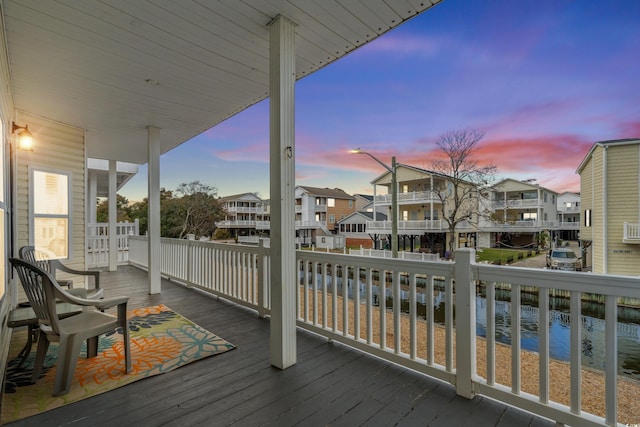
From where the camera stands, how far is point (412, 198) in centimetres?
1712

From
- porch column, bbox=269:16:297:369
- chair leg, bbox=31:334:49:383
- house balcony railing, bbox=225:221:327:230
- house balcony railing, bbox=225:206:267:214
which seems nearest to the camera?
chair leg, bbox=31:334:49:383

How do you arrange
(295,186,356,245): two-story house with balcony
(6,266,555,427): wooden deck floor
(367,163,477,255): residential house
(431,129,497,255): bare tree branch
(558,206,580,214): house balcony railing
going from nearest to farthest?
1. (6,266,555,427): wooden deck floor
2. (558,206,580,214): house balcony railing
3. (431,129,497,255): bare tree branch
4. (367,163,477,255): residential house
5. (295,186,356,245): two-story house with balcony

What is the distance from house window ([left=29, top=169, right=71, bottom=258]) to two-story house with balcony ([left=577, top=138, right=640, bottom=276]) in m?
10.1

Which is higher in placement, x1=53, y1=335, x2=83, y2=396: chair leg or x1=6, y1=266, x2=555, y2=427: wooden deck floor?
x1=53, y1=335, x2=83, y2=396: chair leg

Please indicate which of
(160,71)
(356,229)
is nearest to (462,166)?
(356,229)

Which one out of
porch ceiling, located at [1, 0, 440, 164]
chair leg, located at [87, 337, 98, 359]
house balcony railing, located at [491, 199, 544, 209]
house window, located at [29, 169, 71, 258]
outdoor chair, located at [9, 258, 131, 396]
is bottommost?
chair leg, located at [87, 337, 98, 359]

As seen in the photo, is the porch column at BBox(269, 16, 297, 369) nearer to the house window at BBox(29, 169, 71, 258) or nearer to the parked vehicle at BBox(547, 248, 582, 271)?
the house window at BBox(29, 169, 71, 258)

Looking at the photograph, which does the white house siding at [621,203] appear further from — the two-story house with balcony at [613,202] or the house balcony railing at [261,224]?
the house balcony railing at [261,224]

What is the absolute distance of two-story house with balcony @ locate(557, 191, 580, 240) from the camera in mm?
12133

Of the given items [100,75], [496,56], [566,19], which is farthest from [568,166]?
[100,75]

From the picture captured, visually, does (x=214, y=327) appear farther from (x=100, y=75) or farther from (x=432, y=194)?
(x=432, y=194)

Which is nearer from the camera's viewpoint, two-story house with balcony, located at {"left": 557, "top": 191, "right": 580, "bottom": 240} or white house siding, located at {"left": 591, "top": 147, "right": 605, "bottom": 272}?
white house siding, located at {"left": 591, "top": 147, "right": 605, "bottom": 272}

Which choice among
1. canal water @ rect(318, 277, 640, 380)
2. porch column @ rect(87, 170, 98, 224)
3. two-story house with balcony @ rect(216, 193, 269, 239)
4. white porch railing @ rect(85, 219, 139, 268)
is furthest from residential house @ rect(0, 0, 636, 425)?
two-story house with balcony @ rect(216, 193, 269, 239)

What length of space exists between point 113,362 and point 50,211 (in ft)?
12.0
